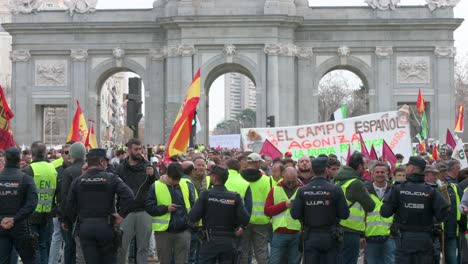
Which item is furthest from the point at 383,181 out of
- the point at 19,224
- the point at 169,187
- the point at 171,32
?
the point at 171,32

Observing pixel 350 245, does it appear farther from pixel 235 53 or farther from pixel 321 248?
pixel 235 53

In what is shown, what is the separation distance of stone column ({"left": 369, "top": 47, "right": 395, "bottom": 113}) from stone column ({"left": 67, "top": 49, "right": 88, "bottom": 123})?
1796 centimetres

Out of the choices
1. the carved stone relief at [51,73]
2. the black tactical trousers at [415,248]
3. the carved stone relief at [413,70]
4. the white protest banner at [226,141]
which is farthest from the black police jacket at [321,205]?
the carved stone relief at [51,73]

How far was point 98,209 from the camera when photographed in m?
13.6

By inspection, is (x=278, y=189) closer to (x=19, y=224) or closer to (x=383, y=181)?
(x=383, y=181)

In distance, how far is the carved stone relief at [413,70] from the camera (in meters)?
55.9

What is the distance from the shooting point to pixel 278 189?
15656 mm

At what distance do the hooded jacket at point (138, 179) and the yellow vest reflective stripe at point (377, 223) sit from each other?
3.94m

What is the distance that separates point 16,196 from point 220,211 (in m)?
3.48

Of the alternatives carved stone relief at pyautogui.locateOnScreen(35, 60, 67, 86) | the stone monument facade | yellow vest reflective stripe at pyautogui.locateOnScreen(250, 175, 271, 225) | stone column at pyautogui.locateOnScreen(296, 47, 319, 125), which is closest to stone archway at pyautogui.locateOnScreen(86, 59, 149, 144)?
the stone monument facade

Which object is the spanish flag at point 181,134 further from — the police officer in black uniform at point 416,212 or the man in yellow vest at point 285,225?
the police officer in black uniform at point 416,212

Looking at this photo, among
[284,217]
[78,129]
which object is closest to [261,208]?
[284,217]

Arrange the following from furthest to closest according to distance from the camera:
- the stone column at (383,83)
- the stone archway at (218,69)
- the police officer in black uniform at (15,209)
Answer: the stone column at (383,83), the stone archway at (218,69), the police officer in black uniform at (15,209)

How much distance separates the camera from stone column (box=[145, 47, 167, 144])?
56125mm
